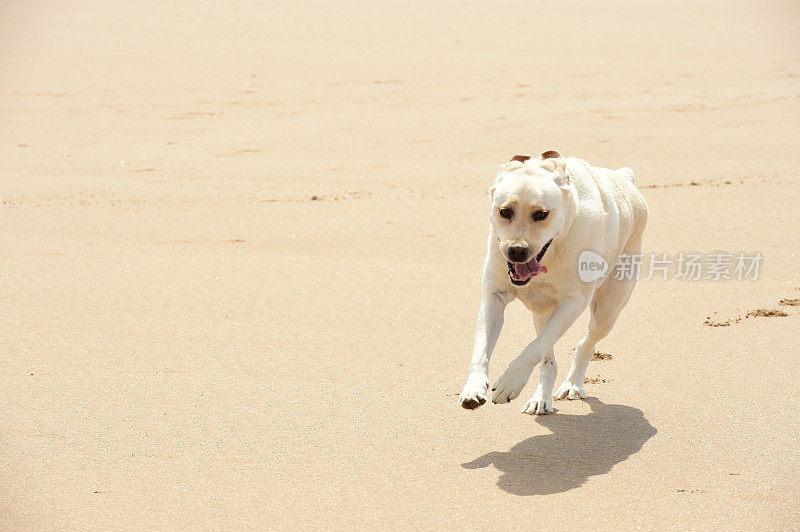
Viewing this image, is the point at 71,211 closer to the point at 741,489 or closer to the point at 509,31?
the point at 741,489

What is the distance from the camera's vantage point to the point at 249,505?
4.27m

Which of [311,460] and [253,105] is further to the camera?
[253,105]

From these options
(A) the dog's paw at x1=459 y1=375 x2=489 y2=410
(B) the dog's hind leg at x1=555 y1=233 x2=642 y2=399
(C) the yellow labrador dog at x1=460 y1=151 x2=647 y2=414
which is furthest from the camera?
(B) the dog's hind leg at x1=555 y1=233 x2=642 y2=399

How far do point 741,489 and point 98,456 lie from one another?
10.4 feet

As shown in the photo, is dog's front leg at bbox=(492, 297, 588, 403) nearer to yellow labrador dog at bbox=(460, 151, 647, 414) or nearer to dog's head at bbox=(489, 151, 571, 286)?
yellow labrador dog at bbox=(460, 151, 647, 414)

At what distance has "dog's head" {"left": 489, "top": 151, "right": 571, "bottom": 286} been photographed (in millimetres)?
4465

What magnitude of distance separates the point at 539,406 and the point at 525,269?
1154 millimetres

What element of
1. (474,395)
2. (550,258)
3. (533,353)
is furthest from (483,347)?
(550,258)

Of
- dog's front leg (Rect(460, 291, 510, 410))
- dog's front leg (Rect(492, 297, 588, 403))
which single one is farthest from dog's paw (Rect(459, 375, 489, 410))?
dog's front leg (Rect(492, 297, 588, 403))

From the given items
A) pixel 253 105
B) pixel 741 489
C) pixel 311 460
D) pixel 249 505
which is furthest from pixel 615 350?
pixel 253 105

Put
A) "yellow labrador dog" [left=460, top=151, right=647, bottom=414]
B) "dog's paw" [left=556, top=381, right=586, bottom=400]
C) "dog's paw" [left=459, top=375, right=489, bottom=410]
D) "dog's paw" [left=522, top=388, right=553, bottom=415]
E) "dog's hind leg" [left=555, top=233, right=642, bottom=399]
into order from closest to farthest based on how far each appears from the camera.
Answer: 1. "dog's paw" [left=459, top=375, right=489, bottom=410]
2. "yellow labrador dog" [left=460, top=151, right=647, bottom=414]
3. "dog's paw" [left=522, top=388, right=553, bottom=415]
4. "dog's hind leg" [left=555, top=233, right=642, bottom=399]
5. "dog's paw" [left=556, top=381, right=586, bottom=400]

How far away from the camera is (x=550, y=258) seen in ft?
15.9

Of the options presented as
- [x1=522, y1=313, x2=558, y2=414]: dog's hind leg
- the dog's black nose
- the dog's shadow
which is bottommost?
the dog's shadow

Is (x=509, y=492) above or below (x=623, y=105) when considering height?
below
